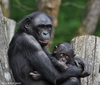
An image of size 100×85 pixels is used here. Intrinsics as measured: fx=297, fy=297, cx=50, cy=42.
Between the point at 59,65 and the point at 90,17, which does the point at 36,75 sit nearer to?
the point at 59,65

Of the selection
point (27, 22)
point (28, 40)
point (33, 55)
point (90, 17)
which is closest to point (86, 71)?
point (33, 55)

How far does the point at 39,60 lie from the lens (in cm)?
530

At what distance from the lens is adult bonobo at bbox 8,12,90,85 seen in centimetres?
532

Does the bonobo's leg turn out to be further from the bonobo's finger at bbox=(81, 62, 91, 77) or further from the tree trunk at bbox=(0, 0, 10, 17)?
the tree trunk at bbox=(0, 0, 10, 17)

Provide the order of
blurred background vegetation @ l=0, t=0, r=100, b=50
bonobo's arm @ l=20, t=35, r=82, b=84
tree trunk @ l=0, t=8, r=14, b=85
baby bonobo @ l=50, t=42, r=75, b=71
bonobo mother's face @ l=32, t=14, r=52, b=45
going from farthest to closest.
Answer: blurred background vegetation @ l=0, t=0, r=100, b=50
baby bonobo @ l=50, t=42, r=75, b=71
bonobo mother's face @ l=32, t=14, r=52, b=45
bonobo's arm @ l=20, t=35, r=82, b=84
tree trunk @ l=0, t=8, r=14, b=85

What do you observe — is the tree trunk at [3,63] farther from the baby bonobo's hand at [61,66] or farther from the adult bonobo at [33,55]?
the baby bonobo's hand at [61,66]

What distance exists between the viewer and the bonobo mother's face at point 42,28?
5.46 metres

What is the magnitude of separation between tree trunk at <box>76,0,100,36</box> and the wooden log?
16.0 ft

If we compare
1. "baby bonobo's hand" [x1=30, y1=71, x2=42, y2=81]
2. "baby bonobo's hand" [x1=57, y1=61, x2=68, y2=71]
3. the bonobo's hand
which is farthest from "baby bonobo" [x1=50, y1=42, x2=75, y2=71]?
"baby bonobo's hand" [x1=30, y1=71, x2=42, y2=81]

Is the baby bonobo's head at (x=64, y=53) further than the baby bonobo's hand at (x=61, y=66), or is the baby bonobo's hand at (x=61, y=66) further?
the baby bonobo's head at (x=64, y=53)

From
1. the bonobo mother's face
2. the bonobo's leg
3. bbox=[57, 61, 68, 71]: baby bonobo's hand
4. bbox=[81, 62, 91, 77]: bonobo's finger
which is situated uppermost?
the bonobo mother's face

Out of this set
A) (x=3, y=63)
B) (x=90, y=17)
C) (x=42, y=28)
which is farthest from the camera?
(x=90, y=17)

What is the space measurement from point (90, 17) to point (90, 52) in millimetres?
5253

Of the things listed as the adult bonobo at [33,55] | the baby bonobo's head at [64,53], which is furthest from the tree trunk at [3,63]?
the baby bonobo's head at [64,53]
